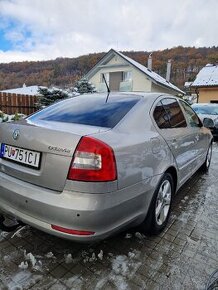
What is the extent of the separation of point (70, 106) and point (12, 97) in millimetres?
7913

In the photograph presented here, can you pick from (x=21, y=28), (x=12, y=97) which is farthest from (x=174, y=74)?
(x=12, y=97)

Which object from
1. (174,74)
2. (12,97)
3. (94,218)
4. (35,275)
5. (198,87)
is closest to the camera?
(94,218)

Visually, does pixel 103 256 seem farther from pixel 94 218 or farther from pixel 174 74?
pixel 174 74

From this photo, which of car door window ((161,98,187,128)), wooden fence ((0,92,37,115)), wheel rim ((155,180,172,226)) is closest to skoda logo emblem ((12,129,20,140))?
wheel rim ((155,180,172,226))

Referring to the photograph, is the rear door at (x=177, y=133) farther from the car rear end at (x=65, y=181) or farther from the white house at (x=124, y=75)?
the white house at (x=124, y=75)

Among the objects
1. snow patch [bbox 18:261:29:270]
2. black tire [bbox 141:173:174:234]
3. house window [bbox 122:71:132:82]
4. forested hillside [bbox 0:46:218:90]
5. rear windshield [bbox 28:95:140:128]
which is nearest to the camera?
snow patch [bbox 18:261:29:270]

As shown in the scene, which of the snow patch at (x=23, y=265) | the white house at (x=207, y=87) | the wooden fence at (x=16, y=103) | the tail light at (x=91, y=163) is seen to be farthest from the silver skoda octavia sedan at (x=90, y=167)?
the white house at (x=207, y=87)

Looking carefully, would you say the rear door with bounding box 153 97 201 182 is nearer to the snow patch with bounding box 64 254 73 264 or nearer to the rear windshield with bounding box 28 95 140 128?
the rear windshield with bounding box 28 95 140 128

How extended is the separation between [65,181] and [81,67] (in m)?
35.3

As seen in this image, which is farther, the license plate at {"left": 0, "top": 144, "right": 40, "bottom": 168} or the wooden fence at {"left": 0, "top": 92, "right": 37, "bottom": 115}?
the wooden fence at {"left": 0, "top": 92, "right": 37, "bottom": 115}

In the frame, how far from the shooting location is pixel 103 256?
2.36 metres

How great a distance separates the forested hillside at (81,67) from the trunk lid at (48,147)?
31316mm

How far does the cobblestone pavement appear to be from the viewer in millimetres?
2035

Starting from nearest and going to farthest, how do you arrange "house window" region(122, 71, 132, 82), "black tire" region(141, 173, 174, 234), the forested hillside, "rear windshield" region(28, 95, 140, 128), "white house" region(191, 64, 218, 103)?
"rear windshield" region(28, 95, 140, 128), "black tire" region(141, 173, 174, 234), "white house" region(191, 64, 218, 103), "house window" region(122, 71, 132, 82), the forested hillside
